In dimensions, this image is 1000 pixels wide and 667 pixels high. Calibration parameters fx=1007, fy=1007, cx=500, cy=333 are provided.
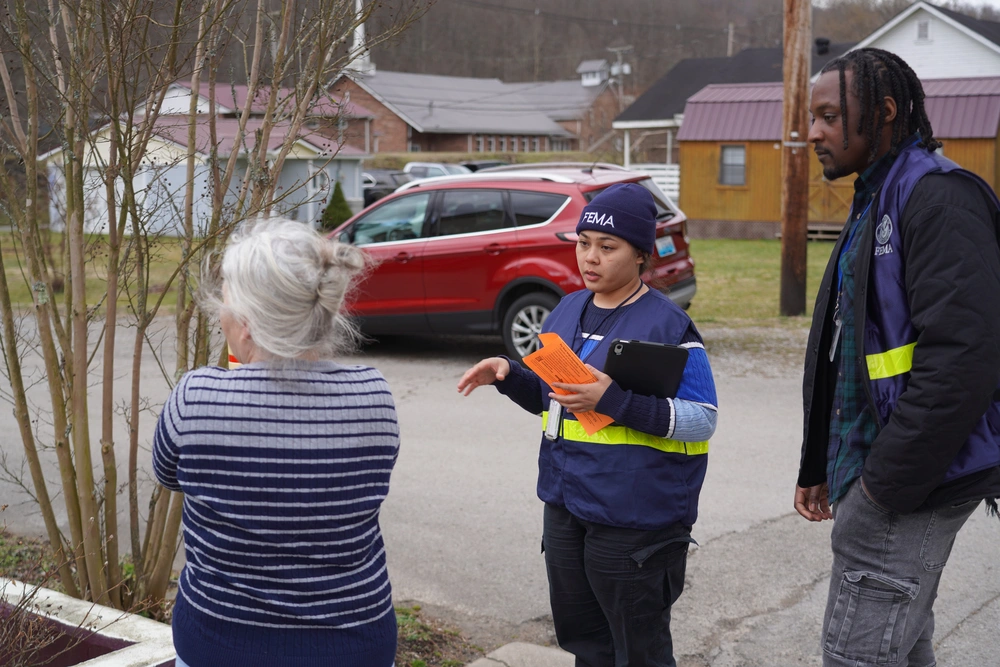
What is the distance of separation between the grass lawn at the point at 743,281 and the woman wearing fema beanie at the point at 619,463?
9742mm

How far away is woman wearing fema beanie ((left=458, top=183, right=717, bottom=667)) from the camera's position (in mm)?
2793

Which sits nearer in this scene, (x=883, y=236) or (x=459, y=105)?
(x=883, y=236)

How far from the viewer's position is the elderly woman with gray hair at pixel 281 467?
203 centimetres

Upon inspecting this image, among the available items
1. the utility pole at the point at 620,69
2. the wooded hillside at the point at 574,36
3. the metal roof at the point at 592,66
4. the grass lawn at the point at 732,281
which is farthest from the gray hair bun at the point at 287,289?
the metal roof at the point at 592,66

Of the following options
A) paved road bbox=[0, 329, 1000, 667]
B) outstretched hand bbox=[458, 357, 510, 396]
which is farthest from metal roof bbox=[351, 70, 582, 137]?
outstretched hand bbox=[458, 357, 510, 396]

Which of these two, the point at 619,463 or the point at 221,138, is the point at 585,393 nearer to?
the point at 619,463

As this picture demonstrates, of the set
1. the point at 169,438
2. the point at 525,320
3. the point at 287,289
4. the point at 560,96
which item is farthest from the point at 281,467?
the point at 560,96

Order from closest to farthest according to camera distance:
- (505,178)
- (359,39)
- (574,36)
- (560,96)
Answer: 1. (359,39)
2. (505,178)
3. (560,96)
4. (574,36)

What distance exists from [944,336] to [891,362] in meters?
0.18

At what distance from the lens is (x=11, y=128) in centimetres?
391

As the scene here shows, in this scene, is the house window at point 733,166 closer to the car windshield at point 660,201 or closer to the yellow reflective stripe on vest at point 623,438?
the car windshield at point 660,201

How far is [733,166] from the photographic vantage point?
84.0 feet

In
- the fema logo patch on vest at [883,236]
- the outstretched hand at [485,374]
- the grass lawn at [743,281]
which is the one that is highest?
the fema logo patch on vest at [883,236]

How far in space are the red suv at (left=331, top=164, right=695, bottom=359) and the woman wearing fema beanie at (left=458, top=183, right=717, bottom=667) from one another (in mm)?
6414
